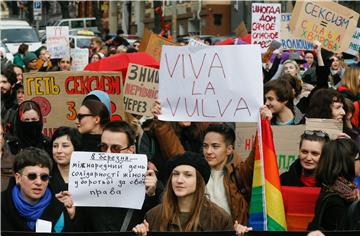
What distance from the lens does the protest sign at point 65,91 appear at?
28.7 feet

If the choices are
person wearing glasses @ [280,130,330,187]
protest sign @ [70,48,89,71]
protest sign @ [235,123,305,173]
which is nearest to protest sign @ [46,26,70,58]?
protest sign @ [70,48,89,71]

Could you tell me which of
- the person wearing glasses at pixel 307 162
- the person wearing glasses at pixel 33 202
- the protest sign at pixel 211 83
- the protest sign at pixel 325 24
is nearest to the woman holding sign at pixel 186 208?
the person wearing glasses at pixel 33 202

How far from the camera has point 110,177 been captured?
5.79 metres

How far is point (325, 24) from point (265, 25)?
169cm

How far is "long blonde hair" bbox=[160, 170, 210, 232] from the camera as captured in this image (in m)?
5.54

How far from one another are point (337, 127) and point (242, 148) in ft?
2.47

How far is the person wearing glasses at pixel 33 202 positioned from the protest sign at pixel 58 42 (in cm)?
1014

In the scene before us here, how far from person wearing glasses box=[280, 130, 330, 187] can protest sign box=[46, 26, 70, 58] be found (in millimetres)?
9857

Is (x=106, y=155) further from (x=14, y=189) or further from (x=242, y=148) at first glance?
(x=242, y=148)

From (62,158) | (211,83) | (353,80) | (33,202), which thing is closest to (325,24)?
(353,80)

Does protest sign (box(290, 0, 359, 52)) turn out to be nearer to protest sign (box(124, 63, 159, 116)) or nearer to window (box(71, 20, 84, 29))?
protest sign (box(124, 63, 159, 116))

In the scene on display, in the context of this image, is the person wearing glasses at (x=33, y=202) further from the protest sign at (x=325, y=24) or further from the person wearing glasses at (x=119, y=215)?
the protest sign at (x=325, y=24)

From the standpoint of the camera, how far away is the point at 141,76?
348 inches

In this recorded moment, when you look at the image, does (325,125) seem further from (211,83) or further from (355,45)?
(355,45)
